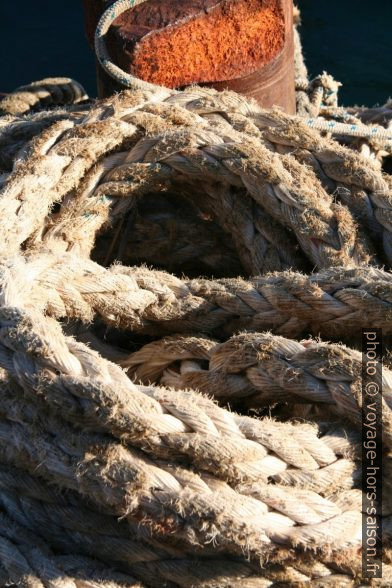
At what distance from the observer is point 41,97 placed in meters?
2.49

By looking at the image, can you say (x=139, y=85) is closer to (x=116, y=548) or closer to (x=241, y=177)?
(x=241, y=177)

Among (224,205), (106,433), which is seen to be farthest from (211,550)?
(224,205)

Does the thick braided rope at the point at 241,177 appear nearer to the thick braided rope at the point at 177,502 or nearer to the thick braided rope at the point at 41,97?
the thick braided rope at the point at 177,502

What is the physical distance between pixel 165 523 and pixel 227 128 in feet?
2.99

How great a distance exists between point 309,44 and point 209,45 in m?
2.53

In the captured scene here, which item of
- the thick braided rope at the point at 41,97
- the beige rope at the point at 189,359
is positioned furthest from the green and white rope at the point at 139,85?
the thick braided rope at the point at 41,97

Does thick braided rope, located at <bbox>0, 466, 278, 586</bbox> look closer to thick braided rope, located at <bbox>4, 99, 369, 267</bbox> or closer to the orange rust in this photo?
thick braided rope, located at <bbox>4, 99, 369, 267</bbox>

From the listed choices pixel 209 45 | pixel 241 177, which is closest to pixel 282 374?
pixel 241 177

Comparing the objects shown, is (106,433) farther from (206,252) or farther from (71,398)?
(206,252)

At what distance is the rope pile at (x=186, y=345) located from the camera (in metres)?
1.15

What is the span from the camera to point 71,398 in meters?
1.17

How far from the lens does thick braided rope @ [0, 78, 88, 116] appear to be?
2416 mm

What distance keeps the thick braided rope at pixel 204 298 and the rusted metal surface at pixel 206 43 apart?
2.48 ft

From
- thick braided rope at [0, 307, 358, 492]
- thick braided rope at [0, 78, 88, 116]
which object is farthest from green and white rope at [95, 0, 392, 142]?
thick braided rope at [0, 307, 358, 492]
